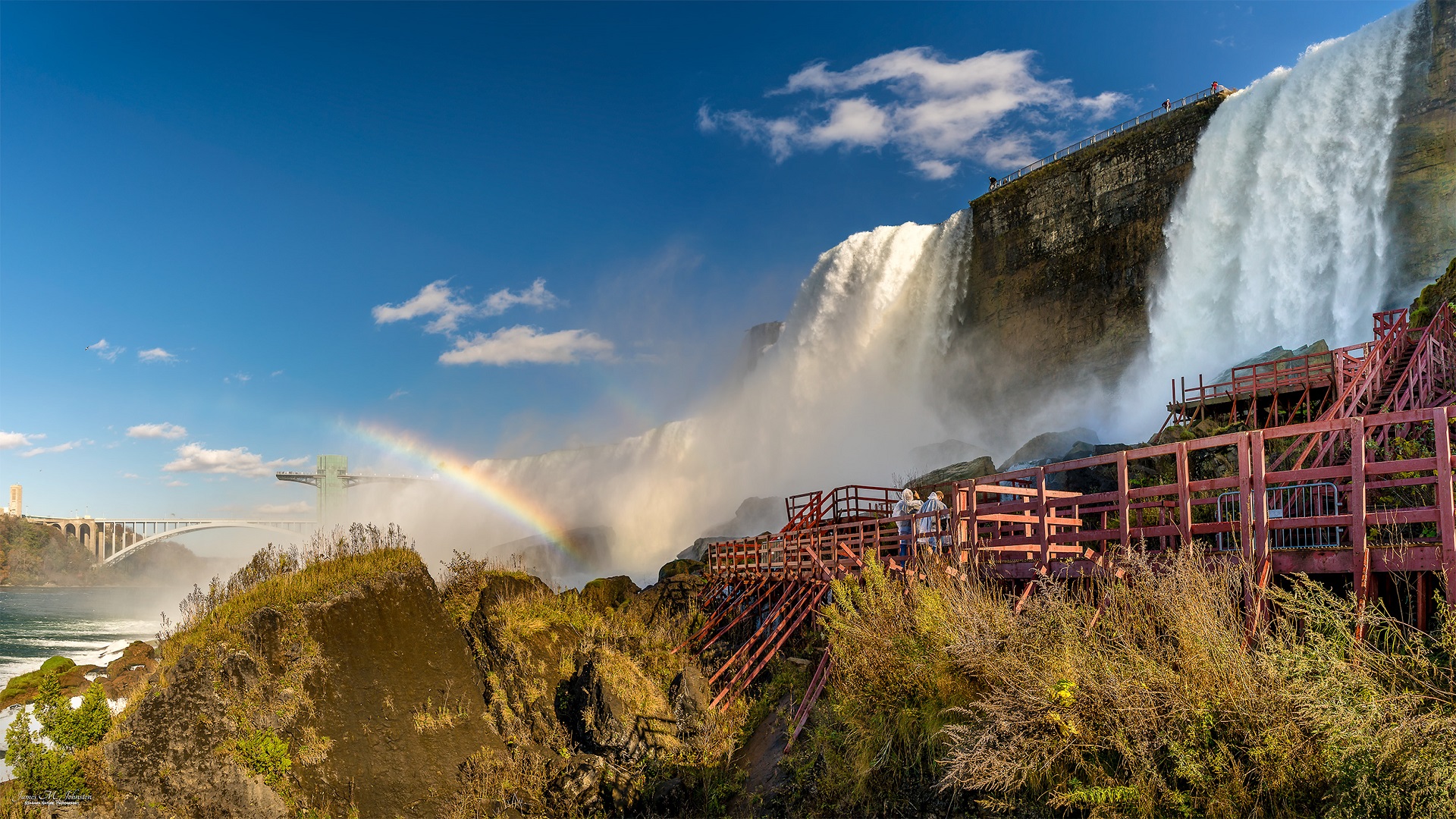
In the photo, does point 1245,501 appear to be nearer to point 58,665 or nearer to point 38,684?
point 38,684

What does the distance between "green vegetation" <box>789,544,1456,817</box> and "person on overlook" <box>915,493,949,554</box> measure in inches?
129

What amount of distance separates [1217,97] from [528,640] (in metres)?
38.5

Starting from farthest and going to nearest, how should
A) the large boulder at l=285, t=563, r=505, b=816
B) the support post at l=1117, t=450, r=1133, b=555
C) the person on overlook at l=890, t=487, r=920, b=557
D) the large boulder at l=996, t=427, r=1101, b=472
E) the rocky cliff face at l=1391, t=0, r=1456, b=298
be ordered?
the large boulder at l=996, t=427, r=1101, b=472, the rocky cliff face at l=1391, t=0, r=1456, b=298, the person on overlook at l=890, t=487, r=920, b=557, the large boulder at l=285, t=563, r=505, b=816, the support post at l=1117, t=450, r=1133, b=555

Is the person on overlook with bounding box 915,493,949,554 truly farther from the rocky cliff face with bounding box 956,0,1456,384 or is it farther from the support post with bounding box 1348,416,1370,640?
the rocky cliff face with bounding box 956,0,1456,384

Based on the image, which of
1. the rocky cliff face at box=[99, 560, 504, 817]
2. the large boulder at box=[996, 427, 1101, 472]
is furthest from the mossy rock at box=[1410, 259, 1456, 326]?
the rocky cliff face at box=[99, 560, 504, 817]

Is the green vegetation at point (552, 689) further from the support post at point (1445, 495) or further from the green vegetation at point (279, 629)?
the support post at point (1445, 495)

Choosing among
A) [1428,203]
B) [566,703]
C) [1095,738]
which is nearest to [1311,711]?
[1095,738]

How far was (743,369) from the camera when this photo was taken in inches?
3081

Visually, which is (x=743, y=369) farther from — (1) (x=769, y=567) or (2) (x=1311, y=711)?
(2) (x=1311, y=711)

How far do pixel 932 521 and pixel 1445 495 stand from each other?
27.0ft

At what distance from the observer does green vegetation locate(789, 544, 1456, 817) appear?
6.67 metres

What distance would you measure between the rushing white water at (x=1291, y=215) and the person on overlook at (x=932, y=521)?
2285cm

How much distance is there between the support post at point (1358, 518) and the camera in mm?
8258

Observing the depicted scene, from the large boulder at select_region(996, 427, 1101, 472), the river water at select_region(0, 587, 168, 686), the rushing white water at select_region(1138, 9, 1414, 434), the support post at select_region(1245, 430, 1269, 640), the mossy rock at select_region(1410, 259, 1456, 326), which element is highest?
the rushing white water at select_region(1138, 9, 1414, 434)
